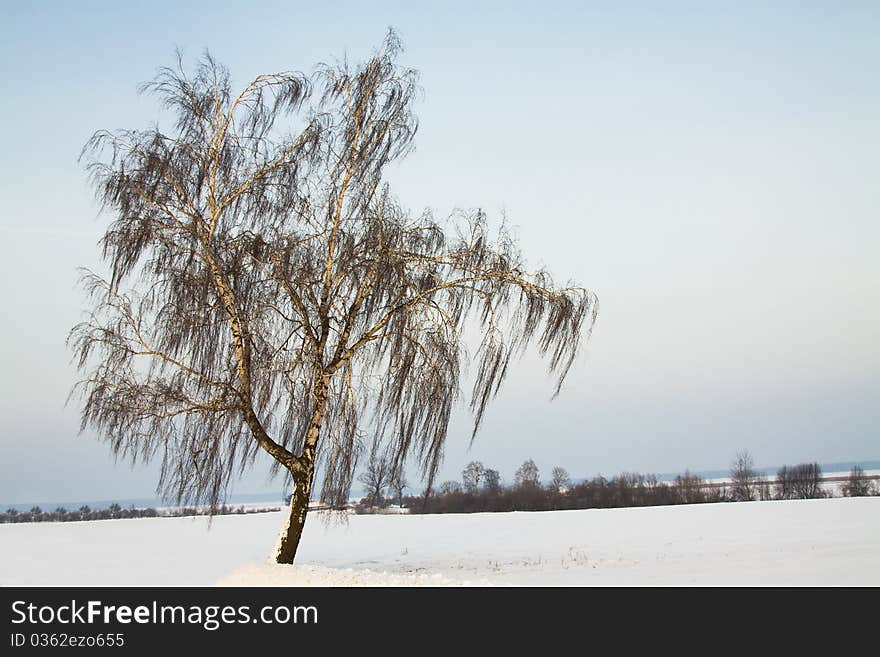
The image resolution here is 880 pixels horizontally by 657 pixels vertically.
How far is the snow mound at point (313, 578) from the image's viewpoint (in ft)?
35.7

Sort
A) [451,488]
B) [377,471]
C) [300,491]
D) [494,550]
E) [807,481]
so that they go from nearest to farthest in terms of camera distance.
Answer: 1. [377,471]
2. [300,491]
3. [494,550]
4. [451,488]
5. [807,481]

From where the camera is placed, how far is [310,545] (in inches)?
806

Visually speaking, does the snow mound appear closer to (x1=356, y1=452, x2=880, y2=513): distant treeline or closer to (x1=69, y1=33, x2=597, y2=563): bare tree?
(x1=69, y1=33, x2=597, y2=563): bare tree

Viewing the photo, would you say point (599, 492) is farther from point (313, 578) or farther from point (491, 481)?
point (313, 578)

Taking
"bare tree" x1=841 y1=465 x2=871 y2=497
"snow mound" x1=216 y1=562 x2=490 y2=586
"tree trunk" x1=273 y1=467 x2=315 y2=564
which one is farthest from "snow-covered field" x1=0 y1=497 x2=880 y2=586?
"bare tree" x1=841 y1=465 x2=871 y2=497

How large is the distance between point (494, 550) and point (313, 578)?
26.6 ft

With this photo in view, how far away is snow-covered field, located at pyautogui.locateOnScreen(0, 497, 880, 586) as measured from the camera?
11891mm

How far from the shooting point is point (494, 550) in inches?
717

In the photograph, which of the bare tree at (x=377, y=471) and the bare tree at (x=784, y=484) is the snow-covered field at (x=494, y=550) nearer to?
the bare tree at (x=377, y=471)

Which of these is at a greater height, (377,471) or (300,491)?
(377,471)

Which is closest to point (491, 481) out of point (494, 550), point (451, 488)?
point (451, 488)
